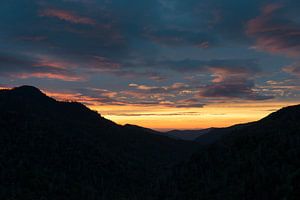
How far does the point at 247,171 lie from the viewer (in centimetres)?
15125

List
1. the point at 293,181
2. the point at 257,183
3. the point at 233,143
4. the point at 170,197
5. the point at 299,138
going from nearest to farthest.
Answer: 1. the point at 293,181
2. the point at 257,183
3. the point at 299,138
4. the point at 170,197
5. the point at 233,143

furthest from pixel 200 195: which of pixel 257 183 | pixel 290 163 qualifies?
pixel 290 163

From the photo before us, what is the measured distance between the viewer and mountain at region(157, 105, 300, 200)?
405ft

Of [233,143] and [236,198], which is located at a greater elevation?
[233,143]

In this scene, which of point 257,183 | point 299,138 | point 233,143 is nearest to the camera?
point 257,183

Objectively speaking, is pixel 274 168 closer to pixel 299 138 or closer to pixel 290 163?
pixel 290 163

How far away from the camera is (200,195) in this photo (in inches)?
6122

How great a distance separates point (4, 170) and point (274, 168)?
13997 cm

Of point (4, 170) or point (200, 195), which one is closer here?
point (200, 195)

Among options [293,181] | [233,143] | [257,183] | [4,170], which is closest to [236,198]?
[257,183]

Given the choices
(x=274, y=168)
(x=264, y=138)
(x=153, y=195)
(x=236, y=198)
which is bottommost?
(x=153, y=195)

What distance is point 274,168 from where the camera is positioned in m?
131

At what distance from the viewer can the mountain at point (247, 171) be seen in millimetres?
123375

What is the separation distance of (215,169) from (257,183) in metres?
49.8
